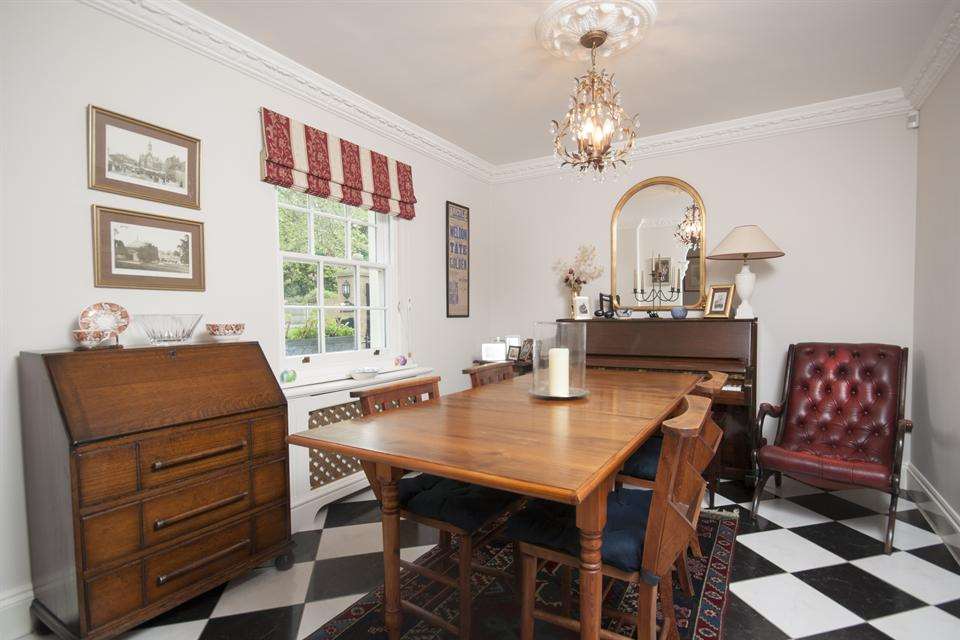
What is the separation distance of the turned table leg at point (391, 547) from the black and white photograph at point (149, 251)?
1.49m

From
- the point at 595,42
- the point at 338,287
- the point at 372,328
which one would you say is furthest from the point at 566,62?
the point at 372,328

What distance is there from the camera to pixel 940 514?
8.40 feet

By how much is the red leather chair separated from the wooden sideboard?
203 mm

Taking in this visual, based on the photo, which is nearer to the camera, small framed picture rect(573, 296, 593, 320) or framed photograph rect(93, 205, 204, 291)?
framed photograph rect(93, 205, 204, 291)

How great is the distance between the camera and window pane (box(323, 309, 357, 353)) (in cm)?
316

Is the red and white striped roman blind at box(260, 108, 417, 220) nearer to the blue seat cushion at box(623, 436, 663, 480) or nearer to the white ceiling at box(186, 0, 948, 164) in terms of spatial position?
the white ceiling at box(186, 0, 948, 164)

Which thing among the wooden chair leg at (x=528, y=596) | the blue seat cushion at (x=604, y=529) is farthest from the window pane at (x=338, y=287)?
the wooden chair leg at (x=528, y=596)

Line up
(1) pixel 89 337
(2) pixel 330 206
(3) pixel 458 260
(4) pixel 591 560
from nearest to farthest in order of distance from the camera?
1. (4) pixel 591 560
2. (1) pixel 89 337
3. (2) pixel 330 206
4. (3) pixel 458 260

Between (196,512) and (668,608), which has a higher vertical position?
(196,512)

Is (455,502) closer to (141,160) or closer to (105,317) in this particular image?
(105,317)

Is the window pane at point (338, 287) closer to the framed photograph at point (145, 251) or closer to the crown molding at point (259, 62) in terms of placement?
the framed photograph at point (145, 251)

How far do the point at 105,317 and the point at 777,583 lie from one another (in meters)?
3.09

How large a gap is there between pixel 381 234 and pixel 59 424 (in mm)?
2371

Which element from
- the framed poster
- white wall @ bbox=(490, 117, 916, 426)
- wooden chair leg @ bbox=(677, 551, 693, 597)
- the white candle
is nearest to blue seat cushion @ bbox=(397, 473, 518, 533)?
the white candle
